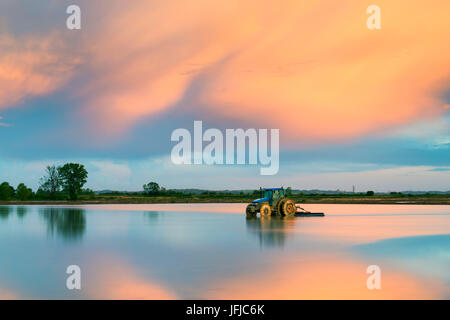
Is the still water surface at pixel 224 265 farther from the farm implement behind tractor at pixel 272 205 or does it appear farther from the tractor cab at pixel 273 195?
the tractor cab at pixel 273 195

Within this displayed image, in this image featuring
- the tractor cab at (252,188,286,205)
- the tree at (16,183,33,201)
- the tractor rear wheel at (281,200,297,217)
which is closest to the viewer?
the tractor rear wheel at (281,200,297,217)

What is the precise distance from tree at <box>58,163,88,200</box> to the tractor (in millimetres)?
95480

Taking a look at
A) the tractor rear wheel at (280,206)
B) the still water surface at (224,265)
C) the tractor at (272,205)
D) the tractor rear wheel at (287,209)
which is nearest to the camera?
the still water surface at (224,265)

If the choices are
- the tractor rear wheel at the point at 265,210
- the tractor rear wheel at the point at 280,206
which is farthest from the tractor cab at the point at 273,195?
the tractor rear wheel at the point at 265,210

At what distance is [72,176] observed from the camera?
12188cm

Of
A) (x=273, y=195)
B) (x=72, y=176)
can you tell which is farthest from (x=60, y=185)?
(x=273, y=195)

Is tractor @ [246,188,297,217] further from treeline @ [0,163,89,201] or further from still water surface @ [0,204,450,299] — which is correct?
treeline @ [0,163,89,201]

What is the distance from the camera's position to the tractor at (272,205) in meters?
35.8

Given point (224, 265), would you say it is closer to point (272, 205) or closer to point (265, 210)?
point (265, 210)

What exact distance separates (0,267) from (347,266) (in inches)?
433

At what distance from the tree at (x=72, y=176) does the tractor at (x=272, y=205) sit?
313 feet

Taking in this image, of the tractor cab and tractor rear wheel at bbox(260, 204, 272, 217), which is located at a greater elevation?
the tractor cab

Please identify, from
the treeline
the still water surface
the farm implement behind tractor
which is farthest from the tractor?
the treeline

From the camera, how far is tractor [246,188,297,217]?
118 ft
